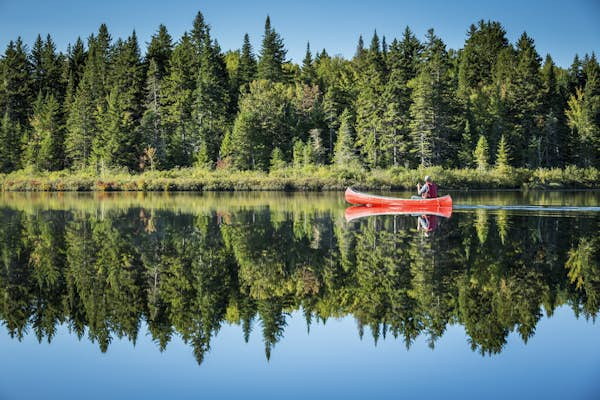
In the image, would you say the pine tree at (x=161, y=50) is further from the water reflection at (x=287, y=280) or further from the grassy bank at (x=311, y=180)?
the water reflection at (x=287, y=280)

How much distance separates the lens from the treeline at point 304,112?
67188 mm

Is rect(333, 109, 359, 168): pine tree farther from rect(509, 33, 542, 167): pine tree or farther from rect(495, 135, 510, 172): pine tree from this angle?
rect(509, 33, 542, 167): pine tree

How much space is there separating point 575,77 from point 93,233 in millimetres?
83270

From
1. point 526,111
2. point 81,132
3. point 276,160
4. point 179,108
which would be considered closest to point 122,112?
point 81,132

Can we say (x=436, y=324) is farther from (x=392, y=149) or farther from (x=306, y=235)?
(x=392, y=149)

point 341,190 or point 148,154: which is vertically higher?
point 148,154

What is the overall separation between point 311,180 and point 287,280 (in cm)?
4556

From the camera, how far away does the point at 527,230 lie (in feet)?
69.7

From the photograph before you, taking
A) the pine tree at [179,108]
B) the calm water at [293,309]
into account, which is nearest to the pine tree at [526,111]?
the pine tree at [179,108]

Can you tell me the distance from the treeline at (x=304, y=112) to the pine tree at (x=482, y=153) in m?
0.14

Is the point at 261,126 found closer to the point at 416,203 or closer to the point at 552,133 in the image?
the point at 552,133

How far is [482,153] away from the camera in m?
62.0

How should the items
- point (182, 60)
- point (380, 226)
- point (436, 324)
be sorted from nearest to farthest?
1. point (436, 324)
2. point (380, 226)
3. point (182, 60)

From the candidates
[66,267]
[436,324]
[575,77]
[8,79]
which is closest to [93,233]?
[66,267]
